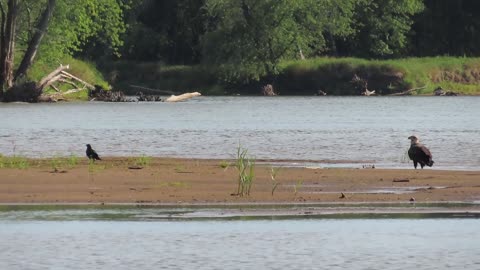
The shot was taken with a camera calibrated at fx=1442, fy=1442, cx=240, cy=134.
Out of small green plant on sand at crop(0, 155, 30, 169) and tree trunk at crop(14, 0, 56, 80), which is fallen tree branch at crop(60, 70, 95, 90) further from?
small green plant on sand at crop(0, 155, 30, 169)

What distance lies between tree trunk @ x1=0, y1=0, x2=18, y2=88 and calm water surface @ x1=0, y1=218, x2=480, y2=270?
4257 cm

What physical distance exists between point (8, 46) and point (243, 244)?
44.8 m

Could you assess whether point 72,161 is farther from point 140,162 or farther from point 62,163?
point 140,162

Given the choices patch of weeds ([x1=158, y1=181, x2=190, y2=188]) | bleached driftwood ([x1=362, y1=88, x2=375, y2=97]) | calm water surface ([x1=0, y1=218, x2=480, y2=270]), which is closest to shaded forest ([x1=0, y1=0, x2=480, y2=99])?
bleached driftwood ([x1=362, y1=88, x2=375, y2=97])

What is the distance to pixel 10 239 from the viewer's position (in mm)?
16906

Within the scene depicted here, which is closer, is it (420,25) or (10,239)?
(10,239)

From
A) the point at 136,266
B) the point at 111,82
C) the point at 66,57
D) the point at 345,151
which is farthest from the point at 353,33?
the point at 136,266

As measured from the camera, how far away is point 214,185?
72.8ft

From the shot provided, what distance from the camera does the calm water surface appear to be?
15461 millimetres

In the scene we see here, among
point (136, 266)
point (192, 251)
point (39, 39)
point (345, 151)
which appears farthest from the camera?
point (39, 39)

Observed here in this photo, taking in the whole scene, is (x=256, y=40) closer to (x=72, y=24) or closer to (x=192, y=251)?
(x=72, y=24)

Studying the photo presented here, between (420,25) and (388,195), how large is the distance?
67.8 metres

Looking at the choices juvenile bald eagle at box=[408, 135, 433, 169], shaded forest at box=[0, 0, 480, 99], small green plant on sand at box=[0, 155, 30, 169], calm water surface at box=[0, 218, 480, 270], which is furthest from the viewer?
shaded forest at box=[0, 0, 480, 99]

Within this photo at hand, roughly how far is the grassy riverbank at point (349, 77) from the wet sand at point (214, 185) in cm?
5349
